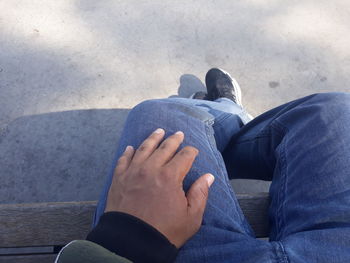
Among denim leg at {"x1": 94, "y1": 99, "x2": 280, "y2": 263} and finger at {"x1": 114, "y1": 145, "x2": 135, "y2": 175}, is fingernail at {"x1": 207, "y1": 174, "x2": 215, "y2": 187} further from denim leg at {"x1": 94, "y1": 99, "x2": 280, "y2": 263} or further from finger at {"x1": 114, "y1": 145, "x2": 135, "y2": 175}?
finger at {"x1": 114, "y1": 145, "x2": 135, "y2": 175}

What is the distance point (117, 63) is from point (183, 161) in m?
0.98

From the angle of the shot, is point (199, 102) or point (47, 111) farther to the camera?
point (47, 111)

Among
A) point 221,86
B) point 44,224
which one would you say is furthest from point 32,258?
point 221,86

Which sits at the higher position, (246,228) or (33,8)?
(33,8)

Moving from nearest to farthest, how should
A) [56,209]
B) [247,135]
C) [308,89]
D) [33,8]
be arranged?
1. [56,209]
2. [247,135]
3. [308,89]
4. [33,8]

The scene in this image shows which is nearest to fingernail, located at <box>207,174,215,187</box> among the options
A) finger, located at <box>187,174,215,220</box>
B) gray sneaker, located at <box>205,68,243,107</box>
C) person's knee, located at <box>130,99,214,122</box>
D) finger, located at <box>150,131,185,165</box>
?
finger, located at <box>187,174,215,220</box>

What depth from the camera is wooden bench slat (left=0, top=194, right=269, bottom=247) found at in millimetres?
812

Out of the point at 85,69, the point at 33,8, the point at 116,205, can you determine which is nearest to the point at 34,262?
the point at 116,205

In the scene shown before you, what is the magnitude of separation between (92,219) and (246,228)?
1.27 ft

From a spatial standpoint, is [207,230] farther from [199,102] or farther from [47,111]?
[47,111]

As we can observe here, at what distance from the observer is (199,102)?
3.51 feet

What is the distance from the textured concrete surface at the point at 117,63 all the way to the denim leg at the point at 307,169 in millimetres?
389

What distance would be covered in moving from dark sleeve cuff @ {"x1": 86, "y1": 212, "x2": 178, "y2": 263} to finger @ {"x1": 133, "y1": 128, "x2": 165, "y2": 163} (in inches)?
6.3

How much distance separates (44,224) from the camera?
82 centimetres
